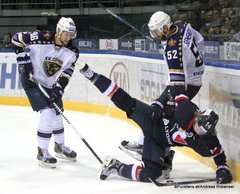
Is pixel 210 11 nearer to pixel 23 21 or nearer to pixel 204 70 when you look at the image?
pixel 204 70

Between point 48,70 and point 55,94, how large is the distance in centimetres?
36

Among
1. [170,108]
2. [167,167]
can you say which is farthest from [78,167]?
[170,108]

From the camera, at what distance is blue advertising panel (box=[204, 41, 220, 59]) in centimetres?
410

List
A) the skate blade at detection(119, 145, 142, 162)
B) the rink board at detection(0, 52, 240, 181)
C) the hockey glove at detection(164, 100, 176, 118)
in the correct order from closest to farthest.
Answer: the rink board at detection(0, 52, 240, 181), the hockey glove at detection(164, 100, 176, 118), the skate blade at detection(119, 145, 142, 162)

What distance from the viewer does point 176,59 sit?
3.28 metres

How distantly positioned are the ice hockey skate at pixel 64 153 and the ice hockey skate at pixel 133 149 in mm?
407

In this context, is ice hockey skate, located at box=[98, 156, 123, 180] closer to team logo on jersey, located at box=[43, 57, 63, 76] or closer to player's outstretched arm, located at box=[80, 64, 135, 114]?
player's outstretched arm, located at box=[80, 64, 135, 114]

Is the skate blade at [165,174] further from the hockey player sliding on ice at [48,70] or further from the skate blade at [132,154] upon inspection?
the hockey player sliding on ice at [48,70]

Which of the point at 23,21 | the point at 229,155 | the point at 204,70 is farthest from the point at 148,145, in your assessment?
the point at 23,21

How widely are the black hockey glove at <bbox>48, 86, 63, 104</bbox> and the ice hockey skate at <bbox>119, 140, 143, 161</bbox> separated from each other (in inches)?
28.1

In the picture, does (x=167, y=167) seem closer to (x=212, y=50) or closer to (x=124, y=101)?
(x=124, y=101)

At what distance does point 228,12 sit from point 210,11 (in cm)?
102

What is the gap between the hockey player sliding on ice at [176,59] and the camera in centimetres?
330

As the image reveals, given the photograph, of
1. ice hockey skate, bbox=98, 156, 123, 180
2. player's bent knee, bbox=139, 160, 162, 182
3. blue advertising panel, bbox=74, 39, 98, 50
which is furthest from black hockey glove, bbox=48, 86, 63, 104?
blue advertising panel, bbox=74, 39, 98, 50
